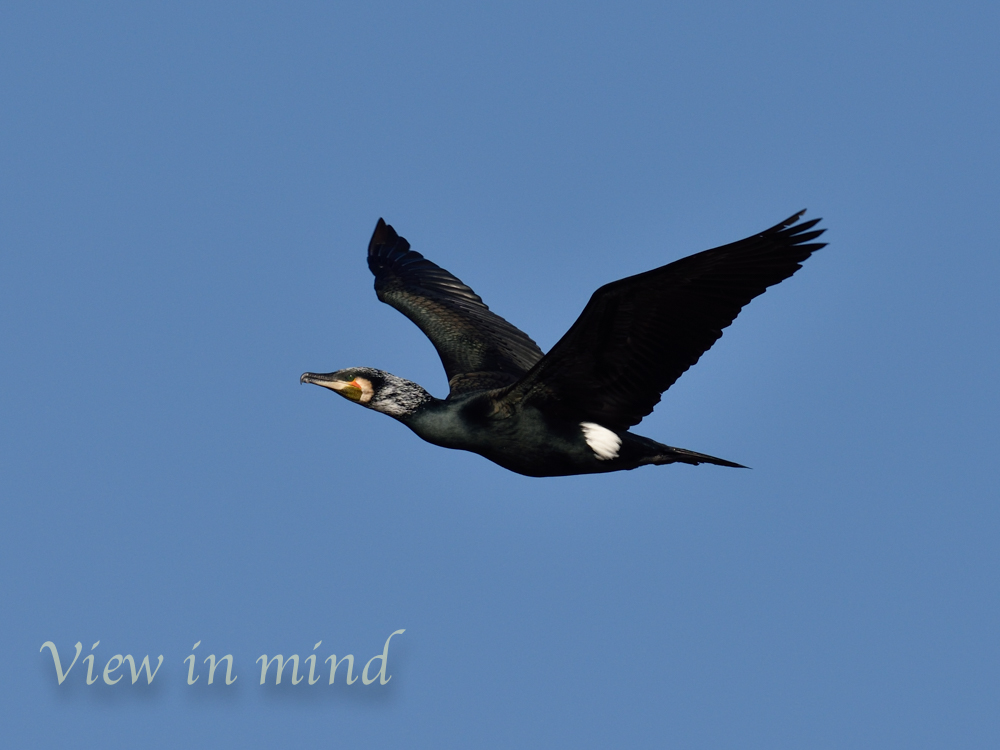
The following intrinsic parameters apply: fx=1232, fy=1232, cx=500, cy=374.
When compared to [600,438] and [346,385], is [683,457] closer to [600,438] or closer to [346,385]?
[600,438]

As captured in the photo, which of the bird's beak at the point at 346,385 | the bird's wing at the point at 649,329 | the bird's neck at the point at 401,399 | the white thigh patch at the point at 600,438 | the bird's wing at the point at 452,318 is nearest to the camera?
the bird's wing at the point at 649,329

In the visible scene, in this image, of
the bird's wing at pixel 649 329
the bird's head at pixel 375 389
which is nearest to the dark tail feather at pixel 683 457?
the bird's wing at pixel 649 329

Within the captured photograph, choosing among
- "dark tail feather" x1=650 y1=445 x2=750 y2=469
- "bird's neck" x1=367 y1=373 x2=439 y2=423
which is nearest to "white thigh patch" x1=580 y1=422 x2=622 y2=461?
"dark tail feather" x1=650 y1=445 x2=750 y2=469

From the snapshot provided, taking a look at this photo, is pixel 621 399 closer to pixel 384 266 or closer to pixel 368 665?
pixel 368 665

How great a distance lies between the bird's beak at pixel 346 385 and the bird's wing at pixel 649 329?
→ 123 centimetres

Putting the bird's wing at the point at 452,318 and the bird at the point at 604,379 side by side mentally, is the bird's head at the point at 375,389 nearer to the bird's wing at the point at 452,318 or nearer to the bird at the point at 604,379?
the bird at the point at 604,379

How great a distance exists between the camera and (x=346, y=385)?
10453 mm

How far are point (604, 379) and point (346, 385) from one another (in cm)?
229

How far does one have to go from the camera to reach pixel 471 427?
9.97m

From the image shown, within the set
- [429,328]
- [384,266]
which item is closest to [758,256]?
[429,328]

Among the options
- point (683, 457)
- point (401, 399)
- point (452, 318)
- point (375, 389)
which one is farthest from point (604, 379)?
point (452, 318)

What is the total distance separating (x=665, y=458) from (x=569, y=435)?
0.83 m

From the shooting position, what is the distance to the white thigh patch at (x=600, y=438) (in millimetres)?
9844

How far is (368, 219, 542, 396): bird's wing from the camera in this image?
1179 cm
